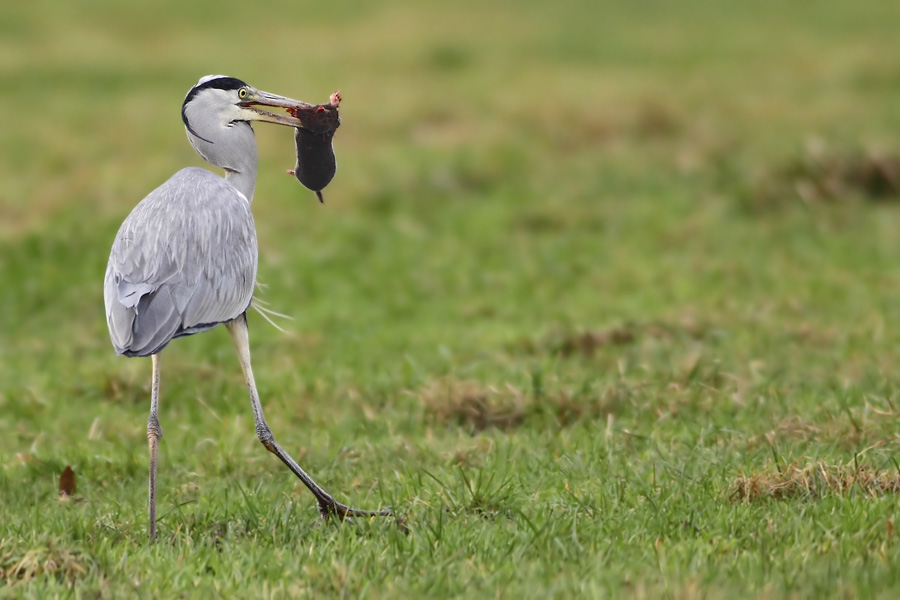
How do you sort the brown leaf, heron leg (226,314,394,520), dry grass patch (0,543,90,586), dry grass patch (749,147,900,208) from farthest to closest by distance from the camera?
dry grass patch (749,147,900,208) → the brown leaf → heron leg (226,314,394,520) → dry grass patch (0,543,90,586)

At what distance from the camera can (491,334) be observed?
26.8 ft

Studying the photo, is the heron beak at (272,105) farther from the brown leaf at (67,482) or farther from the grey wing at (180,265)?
the brown leaf at (67,482)

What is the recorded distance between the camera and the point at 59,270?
372 inches

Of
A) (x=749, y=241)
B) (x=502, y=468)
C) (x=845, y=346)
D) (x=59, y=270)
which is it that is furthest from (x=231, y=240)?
(x=749, y=241)

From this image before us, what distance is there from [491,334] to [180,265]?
→ 12.3 feet

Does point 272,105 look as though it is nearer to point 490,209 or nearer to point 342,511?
point 342,511

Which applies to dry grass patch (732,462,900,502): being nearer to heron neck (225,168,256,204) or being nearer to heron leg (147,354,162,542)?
heron leg (147,354,162,542)

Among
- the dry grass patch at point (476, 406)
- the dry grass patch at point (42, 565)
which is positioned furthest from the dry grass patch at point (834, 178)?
the dry grass patch at point (42, 565)

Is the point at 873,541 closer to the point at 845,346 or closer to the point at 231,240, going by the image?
the point at 231,240

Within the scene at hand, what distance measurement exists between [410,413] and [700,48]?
13375mm

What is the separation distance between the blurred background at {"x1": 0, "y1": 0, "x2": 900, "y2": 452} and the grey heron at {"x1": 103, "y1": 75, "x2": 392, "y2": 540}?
1.93 meters

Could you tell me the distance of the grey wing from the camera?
4.56 meters

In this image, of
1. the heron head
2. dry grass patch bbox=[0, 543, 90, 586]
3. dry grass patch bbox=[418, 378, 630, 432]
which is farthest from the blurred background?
dry grass patch bbox=[0, 543, 90, 586]

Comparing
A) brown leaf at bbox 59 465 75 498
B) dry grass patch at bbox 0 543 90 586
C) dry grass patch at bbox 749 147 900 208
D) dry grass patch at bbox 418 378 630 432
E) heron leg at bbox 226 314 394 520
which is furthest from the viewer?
dry grass patch at bbox 749 147 900 208
